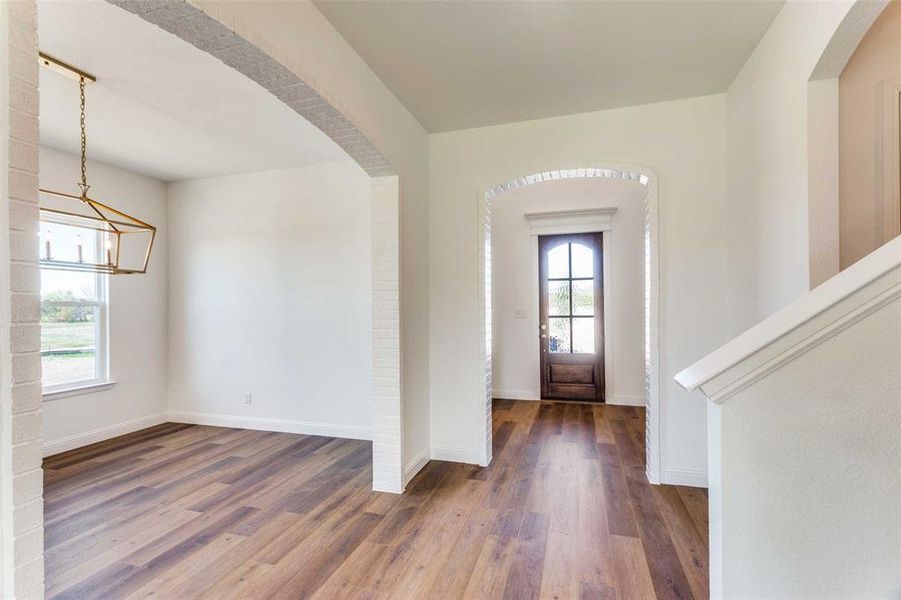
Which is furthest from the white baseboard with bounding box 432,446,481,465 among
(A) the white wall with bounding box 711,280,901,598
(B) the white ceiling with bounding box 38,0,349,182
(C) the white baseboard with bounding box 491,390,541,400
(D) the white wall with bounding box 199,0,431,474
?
(B) the white ceiling with bounding box 38,0,349,182

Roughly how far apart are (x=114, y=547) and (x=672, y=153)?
430cm

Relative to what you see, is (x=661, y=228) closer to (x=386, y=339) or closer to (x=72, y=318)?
(x=386, y=339)

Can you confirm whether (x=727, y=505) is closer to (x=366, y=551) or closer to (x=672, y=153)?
(x=366, y=551)

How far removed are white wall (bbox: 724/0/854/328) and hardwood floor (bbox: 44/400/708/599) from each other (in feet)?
4.73

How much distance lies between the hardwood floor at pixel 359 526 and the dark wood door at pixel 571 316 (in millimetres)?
Result: 1613

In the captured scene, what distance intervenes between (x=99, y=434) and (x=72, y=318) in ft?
3.81

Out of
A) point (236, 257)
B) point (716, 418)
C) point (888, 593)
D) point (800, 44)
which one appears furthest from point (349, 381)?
point (800, 44)

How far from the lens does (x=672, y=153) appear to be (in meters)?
2.89

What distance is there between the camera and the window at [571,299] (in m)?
5.29

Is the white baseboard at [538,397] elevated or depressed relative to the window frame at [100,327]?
depressed

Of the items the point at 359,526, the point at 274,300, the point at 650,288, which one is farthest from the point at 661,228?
the point at 274,300

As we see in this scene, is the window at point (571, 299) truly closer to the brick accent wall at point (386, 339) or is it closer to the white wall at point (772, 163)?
the white wall at point (772, 163)

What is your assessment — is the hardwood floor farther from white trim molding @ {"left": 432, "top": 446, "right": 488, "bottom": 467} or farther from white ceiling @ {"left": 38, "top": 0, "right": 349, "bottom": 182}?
white ceiling @ {"left": 38, "top": 0, "right": 349, "bottom": 182}

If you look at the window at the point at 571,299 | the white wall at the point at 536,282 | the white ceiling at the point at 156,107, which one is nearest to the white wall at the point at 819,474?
the white ceiling at the point at 156,107
